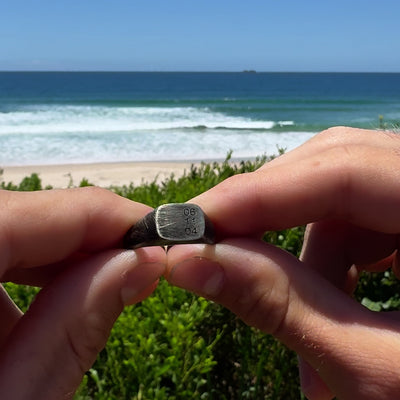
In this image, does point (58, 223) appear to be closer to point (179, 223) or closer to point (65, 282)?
point (65, 282)

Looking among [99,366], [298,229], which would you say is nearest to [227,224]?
[99,366]

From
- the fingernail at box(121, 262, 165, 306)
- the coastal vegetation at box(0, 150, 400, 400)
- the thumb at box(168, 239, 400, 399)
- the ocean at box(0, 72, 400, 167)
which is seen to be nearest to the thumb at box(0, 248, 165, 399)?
the fingernail at box(121, 262, 165, 306)

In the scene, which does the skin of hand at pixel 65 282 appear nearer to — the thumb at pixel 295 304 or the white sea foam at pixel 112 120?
the thumb at pixel 295 304

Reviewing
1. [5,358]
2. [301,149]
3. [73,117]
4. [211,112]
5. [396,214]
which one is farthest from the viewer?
[211,112]

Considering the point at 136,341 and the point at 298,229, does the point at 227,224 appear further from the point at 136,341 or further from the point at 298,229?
the point at 298,229

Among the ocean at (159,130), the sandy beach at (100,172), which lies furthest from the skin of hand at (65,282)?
the sandy beach at (100,172)
